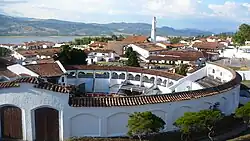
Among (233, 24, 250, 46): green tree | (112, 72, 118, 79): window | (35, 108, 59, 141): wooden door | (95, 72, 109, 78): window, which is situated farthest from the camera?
(233, 24, 250, 46): green tree

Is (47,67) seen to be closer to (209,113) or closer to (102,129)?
(102,129)

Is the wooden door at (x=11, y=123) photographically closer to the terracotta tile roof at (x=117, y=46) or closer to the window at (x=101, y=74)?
the window at (x=101, y=74)

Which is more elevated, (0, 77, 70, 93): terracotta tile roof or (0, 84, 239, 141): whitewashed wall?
(0, 77, 70, 93): terracotta tile roof

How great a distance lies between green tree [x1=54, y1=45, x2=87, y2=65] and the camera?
48.5 meters

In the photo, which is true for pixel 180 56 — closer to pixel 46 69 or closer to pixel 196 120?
pixel 46 69

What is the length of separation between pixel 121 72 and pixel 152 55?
3352cm

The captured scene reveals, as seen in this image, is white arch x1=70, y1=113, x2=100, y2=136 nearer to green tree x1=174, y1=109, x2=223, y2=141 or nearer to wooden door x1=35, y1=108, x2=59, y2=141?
wooden door x1=35, y1=108, x2=59, y2=141

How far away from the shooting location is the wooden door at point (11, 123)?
2045cm

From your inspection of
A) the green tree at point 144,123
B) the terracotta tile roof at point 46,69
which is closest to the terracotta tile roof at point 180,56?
the terracotta tile roof at point 46,69

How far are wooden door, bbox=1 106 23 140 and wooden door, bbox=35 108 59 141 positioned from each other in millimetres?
1069

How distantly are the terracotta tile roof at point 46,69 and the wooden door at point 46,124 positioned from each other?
16272mm

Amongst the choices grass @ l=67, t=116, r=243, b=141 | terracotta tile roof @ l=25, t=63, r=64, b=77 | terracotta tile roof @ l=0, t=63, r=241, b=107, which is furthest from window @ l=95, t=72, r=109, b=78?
terracotta tile roof @ l=0, t=63, r=241, b=107

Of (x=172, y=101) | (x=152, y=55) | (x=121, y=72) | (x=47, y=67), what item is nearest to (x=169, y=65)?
(x=152, y=55)

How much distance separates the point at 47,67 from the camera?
38156mm
